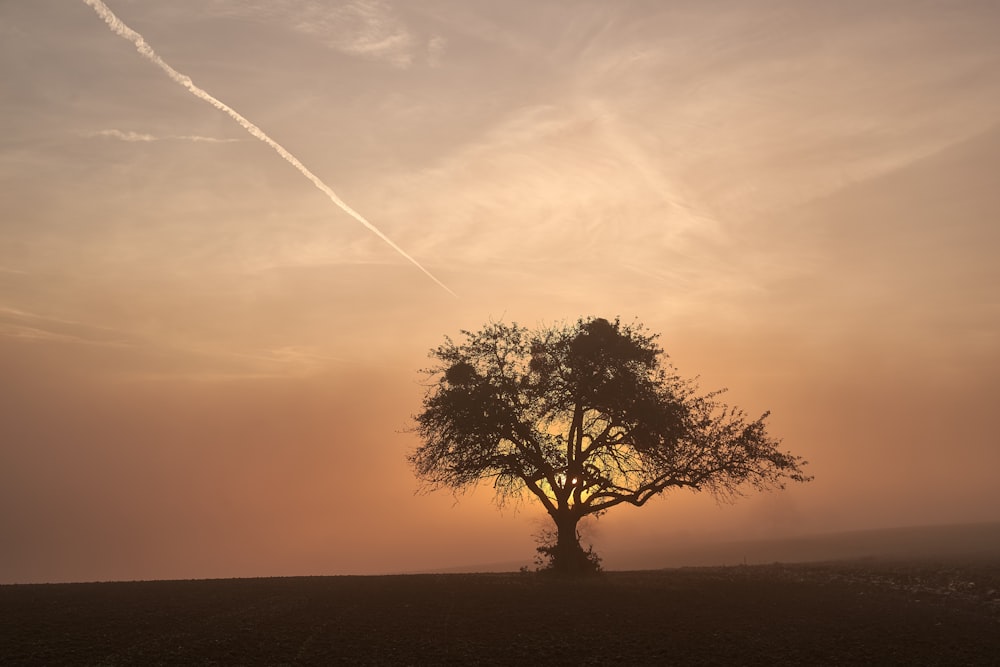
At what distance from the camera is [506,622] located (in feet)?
90.4

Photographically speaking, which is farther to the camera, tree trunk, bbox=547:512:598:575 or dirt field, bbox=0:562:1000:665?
tree trunk, bbox=547:512:598:575

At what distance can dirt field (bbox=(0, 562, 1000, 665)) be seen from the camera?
2286cm

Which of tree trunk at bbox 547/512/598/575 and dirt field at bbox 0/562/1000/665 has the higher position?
tree trunk at bbox 547/512/598/575

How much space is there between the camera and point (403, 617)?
28516mm

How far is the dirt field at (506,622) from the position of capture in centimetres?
2286

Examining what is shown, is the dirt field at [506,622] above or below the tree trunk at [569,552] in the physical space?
below

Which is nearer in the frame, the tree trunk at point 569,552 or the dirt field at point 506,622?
the dirt field at point 506,622

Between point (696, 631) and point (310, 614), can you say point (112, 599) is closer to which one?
point (310, 614)

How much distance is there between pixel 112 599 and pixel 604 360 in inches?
1061

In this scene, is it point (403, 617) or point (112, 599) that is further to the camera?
point (112, 599)

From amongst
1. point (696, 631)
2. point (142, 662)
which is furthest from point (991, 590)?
point (142, 662)

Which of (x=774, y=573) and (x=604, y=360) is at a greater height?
(x=604, y=360)

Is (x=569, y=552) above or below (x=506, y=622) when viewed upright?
above

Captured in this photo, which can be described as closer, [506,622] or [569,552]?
[506,622]
